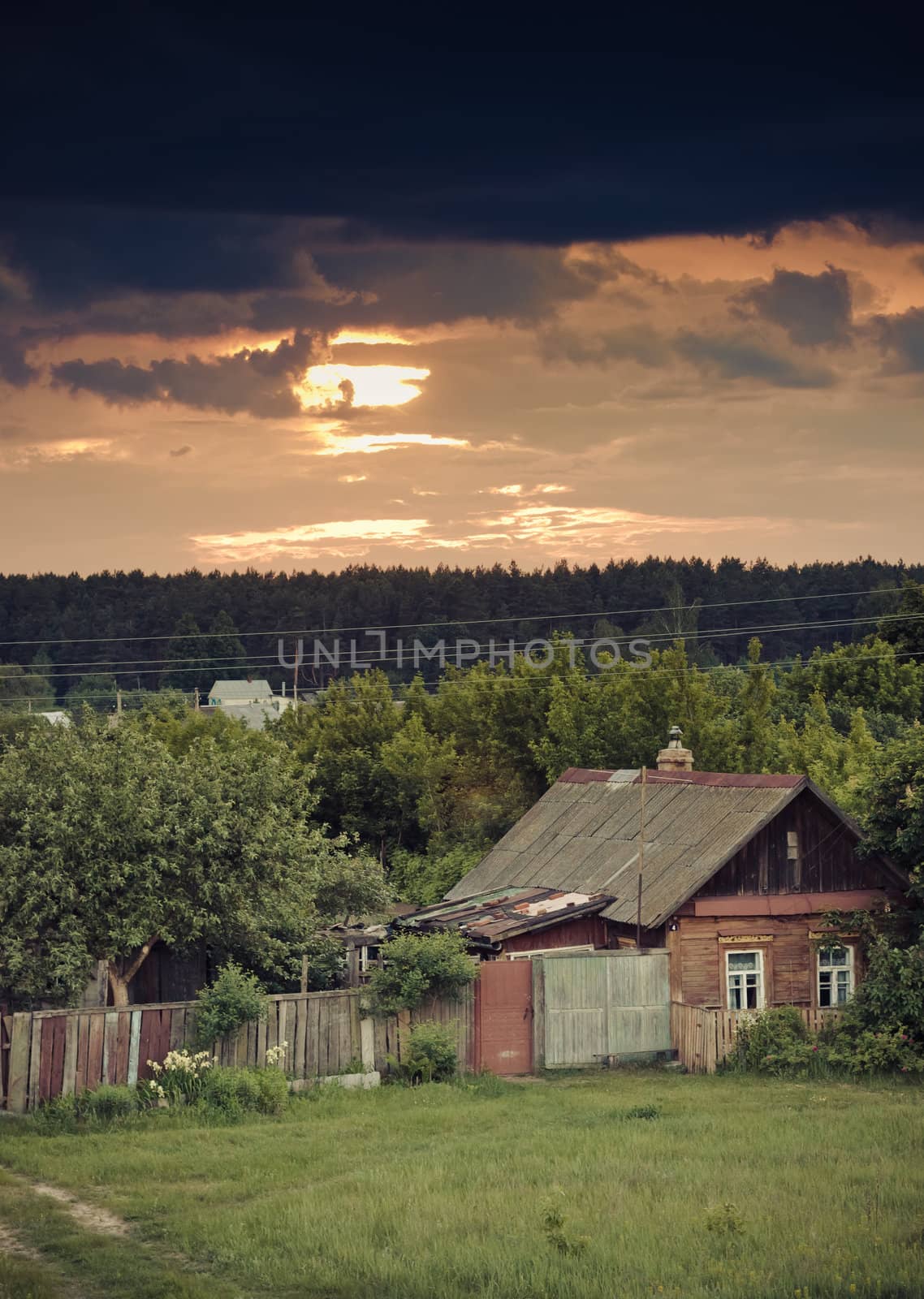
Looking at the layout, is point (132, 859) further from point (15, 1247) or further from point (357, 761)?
point (357, 761)

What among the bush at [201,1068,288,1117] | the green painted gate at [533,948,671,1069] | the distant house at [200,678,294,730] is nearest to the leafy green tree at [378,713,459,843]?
the green painted gate at [533,948,671,1069]


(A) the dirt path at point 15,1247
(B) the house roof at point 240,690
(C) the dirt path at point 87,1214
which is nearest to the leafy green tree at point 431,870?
(C) the dirt path at point 87,1214

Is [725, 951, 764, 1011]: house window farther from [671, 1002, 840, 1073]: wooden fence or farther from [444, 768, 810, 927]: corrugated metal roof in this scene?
[671, 1002, 840, 1073]: wooden fence

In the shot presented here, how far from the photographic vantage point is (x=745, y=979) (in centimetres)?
2973

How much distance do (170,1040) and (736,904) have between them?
12291 millimetres

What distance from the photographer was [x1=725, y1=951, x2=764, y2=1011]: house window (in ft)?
97.1

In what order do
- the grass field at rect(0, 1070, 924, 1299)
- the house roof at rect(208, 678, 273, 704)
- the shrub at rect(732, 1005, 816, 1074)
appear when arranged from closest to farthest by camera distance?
the grass field at rect(0, 1070, 924, 1299), the shrub at rect(732, 1005, 816, 1074), the house roof at rect(208, 678, 273, 704)

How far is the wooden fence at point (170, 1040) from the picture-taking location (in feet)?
72.2

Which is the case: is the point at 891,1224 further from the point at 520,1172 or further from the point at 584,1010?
the point at 584,1010

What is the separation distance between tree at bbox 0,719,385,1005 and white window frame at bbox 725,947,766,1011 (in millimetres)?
8717

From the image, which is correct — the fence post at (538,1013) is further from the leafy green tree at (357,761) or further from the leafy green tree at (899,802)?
the leafy green tree at (357,761)

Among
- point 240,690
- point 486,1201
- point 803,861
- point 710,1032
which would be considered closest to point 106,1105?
point 486,1201

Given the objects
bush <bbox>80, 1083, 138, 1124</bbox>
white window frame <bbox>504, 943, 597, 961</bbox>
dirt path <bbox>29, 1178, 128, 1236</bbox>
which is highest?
white window frame <bbox>504, 943, 597, 961</bbox>

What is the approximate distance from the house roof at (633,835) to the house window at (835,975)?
213cm
